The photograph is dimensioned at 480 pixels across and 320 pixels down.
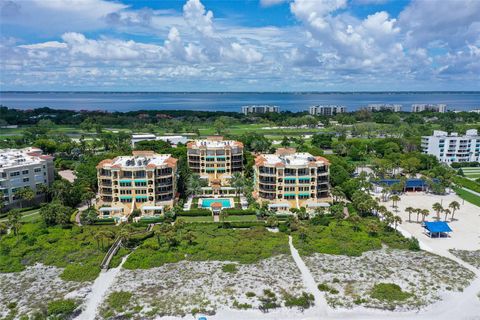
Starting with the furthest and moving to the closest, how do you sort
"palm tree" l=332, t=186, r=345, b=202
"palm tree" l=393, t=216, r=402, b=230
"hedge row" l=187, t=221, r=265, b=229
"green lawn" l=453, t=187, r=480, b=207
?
"green lawn" l=453, t=187, r=480, b=207 < "palm tree" l=332, t=186, r=345, b=202 < "hedge row" l=187, t=221, r=265, b=229 < "palm tree" l=393, t=216, r=402, b=230

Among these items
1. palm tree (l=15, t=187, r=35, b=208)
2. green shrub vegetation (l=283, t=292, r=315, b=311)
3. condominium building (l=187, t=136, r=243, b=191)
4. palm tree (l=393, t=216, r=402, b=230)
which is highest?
condominium building (l=187, t=136, r=243, b=191)

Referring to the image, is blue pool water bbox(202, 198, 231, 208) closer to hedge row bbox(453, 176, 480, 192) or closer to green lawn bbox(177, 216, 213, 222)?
green lawn bbox(177, 216, 213, 222)

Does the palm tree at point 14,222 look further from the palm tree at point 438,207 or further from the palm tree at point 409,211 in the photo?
the palm tree at point 438,207

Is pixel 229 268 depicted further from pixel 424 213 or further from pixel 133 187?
pixel 424 213

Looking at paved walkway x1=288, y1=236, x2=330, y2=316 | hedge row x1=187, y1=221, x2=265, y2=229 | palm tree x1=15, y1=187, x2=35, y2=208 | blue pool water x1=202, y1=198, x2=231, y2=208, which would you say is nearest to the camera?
paved walkway x1=288, y1=236, x2=330, y2=316

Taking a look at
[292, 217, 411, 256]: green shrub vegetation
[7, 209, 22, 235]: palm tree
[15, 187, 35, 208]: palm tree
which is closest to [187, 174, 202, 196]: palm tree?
[292, 217, 411, 256]: green shrub vegetation

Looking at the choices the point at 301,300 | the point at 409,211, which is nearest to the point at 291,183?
the point at 409,211

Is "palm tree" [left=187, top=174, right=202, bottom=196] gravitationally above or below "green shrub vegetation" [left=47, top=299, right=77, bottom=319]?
above

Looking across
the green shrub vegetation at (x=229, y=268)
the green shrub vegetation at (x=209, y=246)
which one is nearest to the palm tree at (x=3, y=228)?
the green shrub vegetation at (x=209, y=246)
